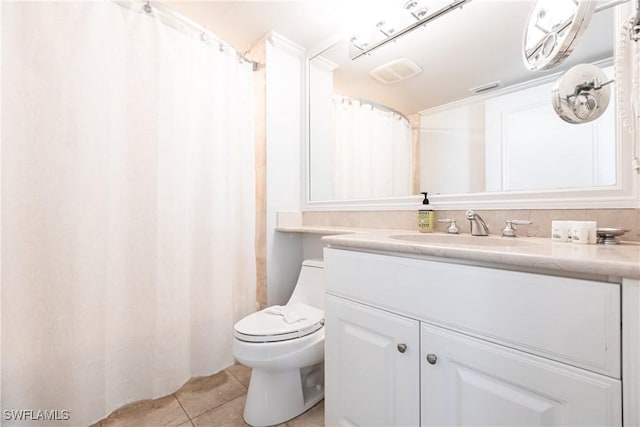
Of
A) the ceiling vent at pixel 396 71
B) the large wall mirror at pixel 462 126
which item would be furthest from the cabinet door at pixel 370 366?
the ceiling vent at pixel 396 71

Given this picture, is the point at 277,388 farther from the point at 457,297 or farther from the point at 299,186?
the point at 299,186

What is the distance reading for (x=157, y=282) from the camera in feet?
4.17

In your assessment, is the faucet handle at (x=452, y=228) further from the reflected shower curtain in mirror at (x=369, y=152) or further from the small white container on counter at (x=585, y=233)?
the small white container on counter at (x=585, y=233)

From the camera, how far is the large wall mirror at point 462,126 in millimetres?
880

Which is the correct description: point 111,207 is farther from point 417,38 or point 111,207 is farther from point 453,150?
point 417,38

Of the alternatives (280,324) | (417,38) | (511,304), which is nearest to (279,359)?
(280,324)

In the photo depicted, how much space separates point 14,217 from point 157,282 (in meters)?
0.55

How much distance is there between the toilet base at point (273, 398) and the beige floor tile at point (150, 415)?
1.00 ft

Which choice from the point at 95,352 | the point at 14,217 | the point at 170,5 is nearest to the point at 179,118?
the point at 170,5

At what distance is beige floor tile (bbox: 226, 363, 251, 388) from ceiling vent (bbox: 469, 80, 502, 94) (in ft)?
5.95

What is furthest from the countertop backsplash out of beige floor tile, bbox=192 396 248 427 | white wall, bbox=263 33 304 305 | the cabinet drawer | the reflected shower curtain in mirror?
beige floor tile, bbox=192 396 248 427

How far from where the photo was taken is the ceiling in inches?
42.5

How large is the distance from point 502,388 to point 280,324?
0.81 metres

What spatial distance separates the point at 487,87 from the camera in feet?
3.80
